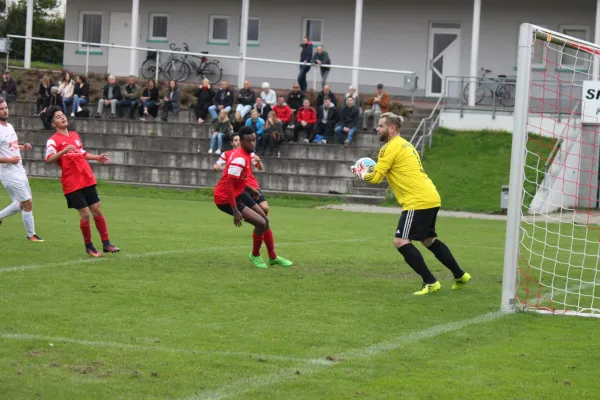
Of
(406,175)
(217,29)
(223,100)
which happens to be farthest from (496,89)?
(406,175)

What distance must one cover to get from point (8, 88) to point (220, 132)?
8481mm

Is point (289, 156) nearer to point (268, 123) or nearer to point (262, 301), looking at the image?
point (268, 123)

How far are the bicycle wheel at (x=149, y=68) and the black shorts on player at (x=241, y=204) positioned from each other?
23814mm

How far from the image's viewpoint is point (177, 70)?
36281 mm

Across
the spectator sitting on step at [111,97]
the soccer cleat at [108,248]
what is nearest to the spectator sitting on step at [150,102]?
the spectator sitting on step at [111,97]

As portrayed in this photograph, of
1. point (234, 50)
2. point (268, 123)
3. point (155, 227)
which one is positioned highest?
point (234, 50)

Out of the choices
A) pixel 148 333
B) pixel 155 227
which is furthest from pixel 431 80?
pixel 148 333

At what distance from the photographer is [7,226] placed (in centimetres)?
1611

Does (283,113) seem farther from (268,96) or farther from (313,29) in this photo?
(313,29)

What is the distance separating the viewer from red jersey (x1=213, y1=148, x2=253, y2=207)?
1196 centimetres

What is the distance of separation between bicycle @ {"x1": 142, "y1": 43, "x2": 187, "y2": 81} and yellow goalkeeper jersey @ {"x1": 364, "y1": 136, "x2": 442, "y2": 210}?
85.4ft

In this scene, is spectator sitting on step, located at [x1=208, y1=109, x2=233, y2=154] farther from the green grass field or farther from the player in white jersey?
the player in white jersey

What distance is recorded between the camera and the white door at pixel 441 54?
1451 inches

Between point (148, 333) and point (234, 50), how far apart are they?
32243 mm
